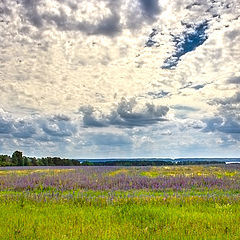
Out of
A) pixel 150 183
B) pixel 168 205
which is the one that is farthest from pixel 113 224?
pixel 150 183

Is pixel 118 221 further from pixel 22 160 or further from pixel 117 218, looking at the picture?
pixel 22 160

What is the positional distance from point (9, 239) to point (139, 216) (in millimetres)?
4087

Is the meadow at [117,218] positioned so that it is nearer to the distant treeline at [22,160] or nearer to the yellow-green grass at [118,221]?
the yellow-green grass at [118,221]

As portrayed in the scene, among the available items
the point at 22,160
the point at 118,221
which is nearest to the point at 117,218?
the point at 118,221

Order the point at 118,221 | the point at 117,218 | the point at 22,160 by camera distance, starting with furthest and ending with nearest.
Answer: the point at 22,160 < the point at 117,218 < the point at 118,221

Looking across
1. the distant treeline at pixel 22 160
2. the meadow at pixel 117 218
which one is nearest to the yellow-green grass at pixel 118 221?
the meadow at pixel 117 218

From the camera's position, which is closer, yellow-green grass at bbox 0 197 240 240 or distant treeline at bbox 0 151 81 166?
yellow-green grass at bbox 0 197 240 240

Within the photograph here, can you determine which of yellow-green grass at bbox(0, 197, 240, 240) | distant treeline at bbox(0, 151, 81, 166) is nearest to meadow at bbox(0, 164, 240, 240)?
yellow-green grass at bbox(0, 197, 240, 240)

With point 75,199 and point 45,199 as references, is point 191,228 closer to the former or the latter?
point 75,199

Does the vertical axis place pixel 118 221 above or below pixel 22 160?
below

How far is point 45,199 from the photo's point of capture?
42.2 ft

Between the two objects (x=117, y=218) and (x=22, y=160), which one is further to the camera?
(x=22, y=160)

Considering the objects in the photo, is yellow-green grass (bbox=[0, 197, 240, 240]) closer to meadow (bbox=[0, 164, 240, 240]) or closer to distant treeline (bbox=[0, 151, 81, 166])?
meadow (bbox=[0, 164, 240, 240])

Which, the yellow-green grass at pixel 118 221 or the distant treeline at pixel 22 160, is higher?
the distant treeline at pixel 22 160
